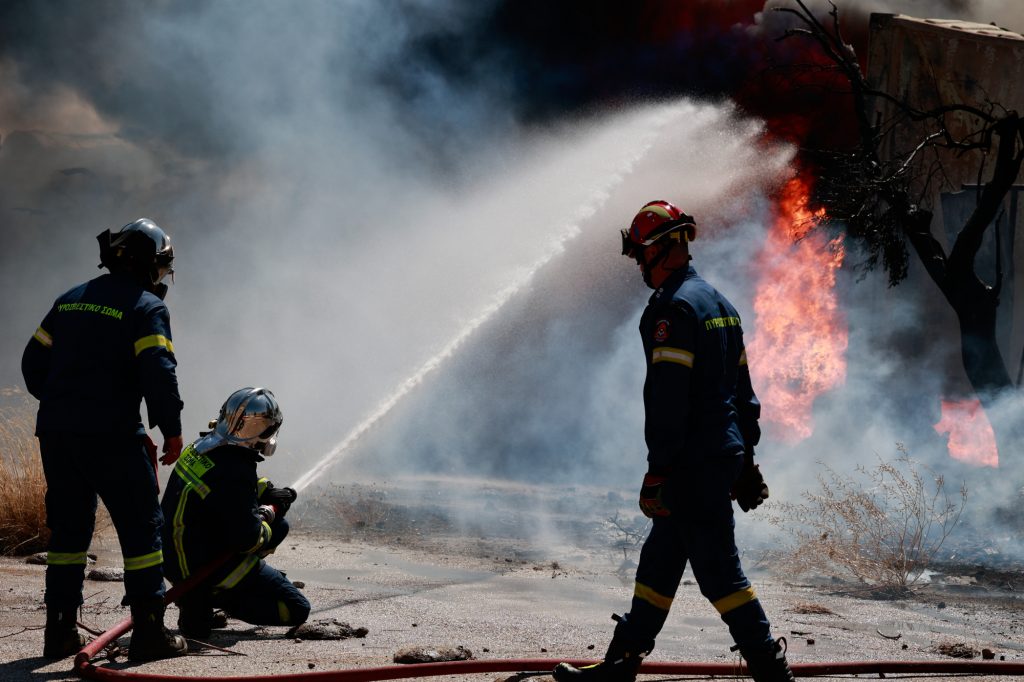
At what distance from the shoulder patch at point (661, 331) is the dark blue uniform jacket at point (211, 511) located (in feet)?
7.02

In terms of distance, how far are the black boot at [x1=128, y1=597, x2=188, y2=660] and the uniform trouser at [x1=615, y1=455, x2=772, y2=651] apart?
6.56 ft

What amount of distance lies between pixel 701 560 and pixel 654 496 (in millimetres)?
290

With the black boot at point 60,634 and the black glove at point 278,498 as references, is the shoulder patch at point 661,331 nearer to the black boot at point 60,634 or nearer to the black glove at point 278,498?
the black glove at point 278,498

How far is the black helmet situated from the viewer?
4.39m

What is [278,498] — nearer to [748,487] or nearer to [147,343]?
[147,343]

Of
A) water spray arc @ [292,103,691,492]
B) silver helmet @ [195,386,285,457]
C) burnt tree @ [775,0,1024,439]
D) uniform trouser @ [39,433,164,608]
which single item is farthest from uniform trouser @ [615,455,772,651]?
water spray arc @ [292,103,691,492]

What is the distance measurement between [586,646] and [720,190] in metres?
10.9

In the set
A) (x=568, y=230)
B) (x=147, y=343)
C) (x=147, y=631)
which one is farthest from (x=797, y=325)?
(x=147, y=631)

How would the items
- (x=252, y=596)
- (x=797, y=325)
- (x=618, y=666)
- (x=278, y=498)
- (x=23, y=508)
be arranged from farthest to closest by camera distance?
(x=797, y=325), (x=23, y=508), (x=278, y=498), (x=252, y=596), (x=618, y=666)

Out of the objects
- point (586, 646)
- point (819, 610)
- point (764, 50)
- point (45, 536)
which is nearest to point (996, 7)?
point (764, 50)

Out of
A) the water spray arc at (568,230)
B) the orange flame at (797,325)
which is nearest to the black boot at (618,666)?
the water spray arc at (568,230)

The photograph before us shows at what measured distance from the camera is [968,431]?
1158 centimetres

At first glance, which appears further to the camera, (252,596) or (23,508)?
(23,508)

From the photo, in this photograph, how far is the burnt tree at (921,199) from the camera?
9516 millimetres
